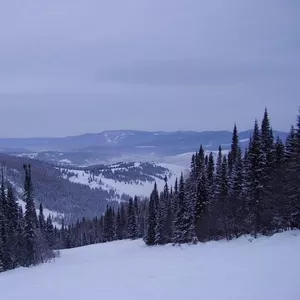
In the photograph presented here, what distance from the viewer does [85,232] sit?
11438 centimetres

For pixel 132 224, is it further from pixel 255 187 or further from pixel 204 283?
pixel 204 283

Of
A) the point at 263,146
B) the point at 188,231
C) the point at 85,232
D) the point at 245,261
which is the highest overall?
the point at 263,146

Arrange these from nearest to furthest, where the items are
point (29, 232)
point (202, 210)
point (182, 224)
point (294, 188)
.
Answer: point (294, 188) → point (202, 210) → point (182, 224) → point (29, 232)

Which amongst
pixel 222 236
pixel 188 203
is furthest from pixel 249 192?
pixel 188 203

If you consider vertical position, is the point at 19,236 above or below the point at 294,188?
below

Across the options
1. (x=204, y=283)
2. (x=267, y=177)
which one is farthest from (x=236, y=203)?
(x=204, y=283)

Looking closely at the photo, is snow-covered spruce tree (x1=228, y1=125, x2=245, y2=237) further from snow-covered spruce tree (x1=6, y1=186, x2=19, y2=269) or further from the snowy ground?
snow-covered spruce tree (x1=6, y1=186, x2=19, y2=269)

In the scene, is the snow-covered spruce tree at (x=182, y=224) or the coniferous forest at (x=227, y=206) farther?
the snow-covered spruce tree at (x=182, y=224)

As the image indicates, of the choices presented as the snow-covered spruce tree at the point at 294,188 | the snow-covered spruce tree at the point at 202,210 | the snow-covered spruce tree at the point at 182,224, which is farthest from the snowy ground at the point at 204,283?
the snow-covered spruce tree at the point at 182,224

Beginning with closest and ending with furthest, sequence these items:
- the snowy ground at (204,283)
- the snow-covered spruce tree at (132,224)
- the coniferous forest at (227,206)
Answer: the snowy ground at (204,283)
the coniferous forest at (227,206)
the snow-covered spruce tree at (132,224)

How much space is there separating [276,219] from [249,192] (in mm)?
4713

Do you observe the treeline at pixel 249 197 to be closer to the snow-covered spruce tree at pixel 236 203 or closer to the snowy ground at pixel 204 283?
the snow-covered spruce tree at pixel 236 203

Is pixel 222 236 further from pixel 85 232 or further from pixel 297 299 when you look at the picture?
pixel 85 232

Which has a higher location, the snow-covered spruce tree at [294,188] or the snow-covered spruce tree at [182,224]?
the snow-covered spruce tree at [294,188]
